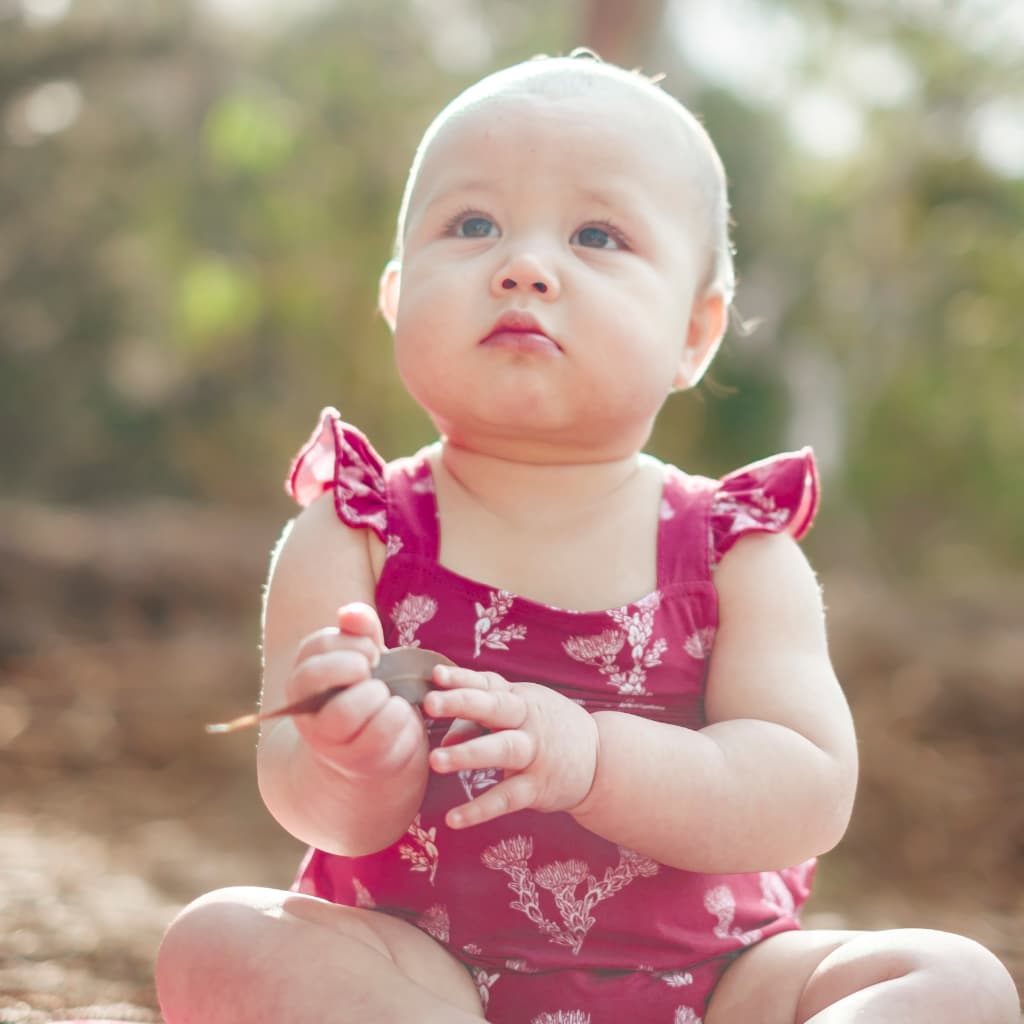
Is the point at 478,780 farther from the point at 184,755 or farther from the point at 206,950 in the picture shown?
the point at 184,755

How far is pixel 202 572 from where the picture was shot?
4.17 meters

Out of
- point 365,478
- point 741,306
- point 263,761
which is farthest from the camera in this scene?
point 741,306

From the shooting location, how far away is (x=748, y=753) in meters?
1.06

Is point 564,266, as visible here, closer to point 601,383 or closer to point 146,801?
point 601,383

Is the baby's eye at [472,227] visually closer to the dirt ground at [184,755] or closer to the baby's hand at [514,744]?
the baby's hand at [514,744]

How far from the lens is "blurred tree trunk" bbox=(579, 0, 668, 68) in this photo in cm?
327

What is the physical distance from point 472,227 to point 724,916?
2.14 feet

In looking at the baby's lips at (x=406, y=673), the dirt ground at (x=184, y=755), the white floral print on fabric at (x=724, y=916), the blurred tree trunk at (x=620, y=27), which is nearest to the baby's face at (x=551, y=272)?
the baby's lips at (x=406, y=673)

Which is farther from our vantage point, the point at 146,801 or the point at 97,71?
the point at 97,71

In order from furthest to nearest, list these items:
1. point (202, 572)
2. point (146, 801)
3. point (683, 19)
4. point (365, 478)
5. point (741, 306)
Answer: point (741, 306) → point (202, 572) → point (683, 19) → point (146, 801) → point (365, 478)

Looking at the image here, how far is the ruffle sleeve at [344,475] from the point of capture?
1.18 meters

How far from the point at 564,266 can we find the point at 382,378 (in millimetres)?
4041

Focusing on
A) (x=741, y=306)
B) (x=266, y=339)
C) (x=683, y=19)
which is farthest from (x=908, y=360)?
(x=266, y=339)

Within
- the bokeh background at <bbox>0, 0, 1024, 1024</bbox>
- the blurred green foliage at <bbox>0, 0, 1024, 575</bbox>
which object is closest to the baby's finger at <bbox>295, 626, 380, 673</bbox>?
the bokeh background at <bbox>0, 0, 1024, 1024</bbox>
